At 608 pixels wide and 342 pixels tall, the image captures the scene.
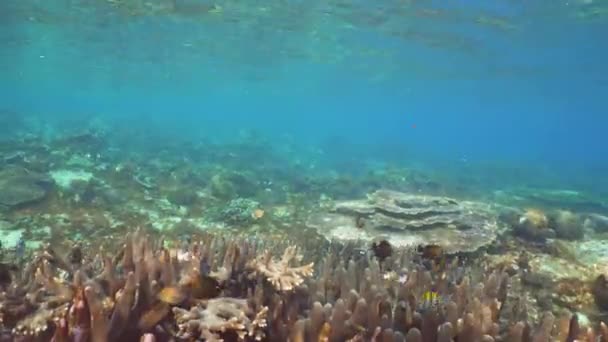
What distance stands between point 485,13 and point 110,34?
28.5m

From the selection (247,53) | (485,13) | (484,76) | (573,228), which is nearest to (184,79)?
(247,53)

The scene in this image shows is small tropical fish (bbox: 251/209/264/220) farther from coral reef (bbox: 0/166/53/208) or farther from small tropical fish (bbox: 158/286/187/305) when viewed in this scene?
small tropical fish (bbox: 158/286/187/305)

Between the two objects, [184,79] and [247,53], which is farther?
[184,79]

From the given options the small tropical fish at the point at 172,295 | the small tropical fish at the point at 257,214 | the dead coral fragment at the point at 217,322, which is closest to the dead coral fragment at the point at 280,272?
the dead coral fragment at the point at 217,322

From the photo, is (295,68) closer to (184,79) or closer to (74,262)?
(184,79)

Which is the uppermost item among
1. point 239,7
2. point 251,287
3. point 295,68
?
point 239,7

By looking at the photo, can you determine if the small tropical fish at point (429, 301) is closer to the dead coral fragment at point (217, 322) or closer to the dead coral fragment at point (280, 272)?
the dead coral fragment at point (280, 272)

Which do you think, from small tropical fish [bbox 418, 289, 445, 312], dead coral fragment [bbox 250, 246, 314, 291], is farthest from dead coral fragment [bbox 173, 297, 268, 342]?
small tropical fish [bbox 418, 289, 445, 312]

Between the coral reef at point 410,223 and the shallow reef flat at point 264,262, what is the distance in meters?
0.05

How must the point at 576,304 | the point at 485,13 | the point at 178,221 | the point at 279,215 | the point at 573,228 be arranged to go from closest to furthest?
1. the point at 576,304
2. the point at 573,228
3. the point at 178,221
4. the point at 279,215
5. the point at 485,13

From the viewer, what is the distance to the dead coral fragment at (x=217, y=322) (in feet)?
10.3

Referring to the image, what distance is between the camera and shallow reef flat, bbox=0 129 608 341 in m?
3.42

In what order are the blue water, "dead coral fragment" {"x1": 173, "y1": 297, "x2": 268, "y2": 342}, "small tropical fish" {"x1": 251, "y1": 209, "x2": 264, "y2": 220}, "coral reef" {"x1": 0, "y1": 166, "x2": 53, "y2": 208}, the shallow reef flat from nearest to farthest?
"dead coral fragment" {"x1": 173, "y1": 297, "x2": 268, "y2": 342}
the shallow reef flat
"coral reef" {"x1": 0, "y1": 166, "x2": 53, "y2": 208}
"small tropical fish" {"x1": 251, "y1": 209, "x2": 264, "y2": 220}
the blue water

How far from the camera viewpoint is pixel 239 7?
90.3 ft
